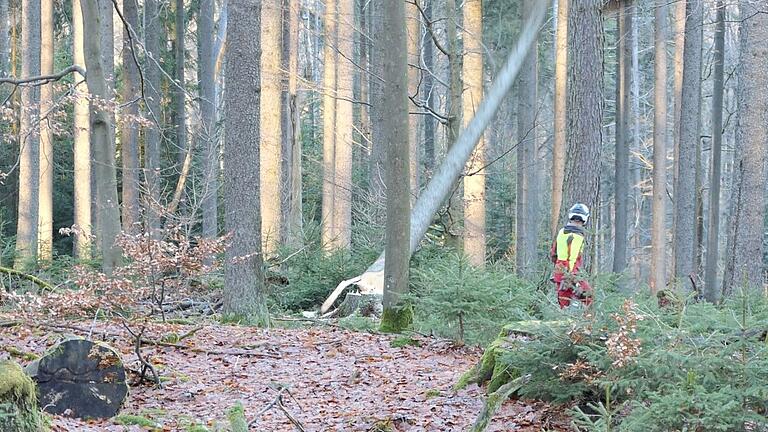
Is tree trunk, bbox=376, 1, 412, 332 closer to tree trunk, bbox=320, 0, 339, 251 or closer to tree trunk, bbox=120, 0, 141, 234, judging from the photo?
tree trunk, bbox=120, 0, 141, 234

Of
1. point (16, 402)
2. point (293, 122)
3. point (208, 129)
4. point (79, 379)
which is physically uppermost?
point (293, 122)

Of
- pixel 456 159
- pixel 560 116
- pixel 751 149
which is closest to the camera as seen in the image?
pixel 456 159

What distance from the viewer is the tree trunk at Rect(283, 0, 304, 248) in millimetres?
23953

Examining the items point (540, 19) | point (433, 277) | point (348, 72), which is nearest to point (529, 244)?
point (348, 72)

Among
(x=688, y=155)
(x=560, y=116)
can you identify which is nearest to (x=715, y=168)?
(x=688, y=155)

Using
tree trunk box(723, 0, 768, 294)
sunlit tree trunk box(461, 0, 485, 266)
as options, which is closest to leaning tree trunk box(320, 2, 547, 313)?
tree trunk box(723, 0, 768, 294)

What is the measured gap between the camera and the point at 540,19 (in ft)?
41.5

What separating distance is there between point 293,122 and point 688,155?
10780 millimetres

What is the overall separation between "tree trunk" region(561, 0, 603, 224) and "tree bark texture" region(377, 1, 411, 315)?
316cm

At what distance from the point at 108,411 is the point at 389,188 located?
17.9ft

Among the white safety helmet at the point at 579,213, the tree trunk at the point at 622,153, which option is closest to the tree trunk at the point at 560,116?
the tree trunk at the point at 622,153

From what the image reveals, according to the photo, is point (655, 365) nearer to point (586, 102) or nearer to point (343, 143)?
point (586, 102)

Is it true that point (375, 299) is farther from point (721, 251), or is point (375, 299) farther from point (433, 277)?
point (721, 251)

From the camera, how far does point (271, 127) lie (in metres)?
19.2
